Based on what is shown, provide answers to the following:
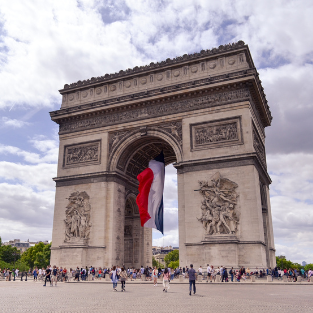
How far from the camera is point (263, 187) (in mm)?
30109

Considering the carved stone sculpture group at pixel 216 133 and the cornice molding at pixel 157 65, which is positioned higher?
the cornice molding at pixel 157 65

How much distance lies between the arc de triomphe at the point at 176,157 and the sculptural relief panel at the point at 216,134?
73mm

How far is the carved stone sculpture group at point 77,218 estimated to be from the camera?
93.5 ft

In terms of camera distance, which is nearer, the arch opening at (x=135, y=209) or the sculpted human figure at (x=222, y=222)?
the sculpted human figure at (x=222, y=222)

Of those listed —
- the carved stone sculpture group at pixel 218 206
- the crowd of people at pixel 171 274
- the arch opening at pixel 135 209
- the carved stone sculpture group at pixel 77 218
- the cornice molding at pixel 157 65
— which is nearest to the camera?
the crowd of people at pixel 171 274

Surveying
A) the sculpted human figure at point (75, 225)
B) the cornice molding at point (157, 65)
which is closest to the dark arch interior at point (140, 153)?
the sculpted human figure at point (75, 225)

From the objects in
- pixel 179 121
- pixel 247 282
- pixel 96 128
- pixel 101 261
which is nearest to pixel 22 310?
pixel 247 282

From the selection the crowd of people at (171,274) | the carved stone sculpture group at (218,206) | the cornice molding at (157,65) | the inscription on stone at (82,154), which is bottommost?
the crowd of people at (171,274)

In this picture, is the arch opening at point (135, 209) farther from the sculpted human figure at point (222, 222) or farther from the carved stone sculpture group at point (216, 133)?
the sculpted human figure at point (222, 222)

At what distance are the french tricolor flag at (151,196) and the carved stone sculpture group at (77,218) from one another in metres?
4.26

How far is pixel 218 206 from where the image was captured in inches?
973

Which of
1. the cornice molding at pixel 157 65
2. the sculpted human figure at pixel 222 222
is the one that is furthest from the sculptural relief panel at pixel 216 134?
the cornice molding at pixel 157 65

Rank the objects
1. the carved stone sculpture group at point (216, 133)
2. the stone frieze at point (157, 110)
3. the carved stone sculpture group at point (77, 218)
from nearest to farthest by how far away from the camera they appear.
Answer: the carved stone sculpture group at point (216, 133) → the stone frieze at point (157, 110) → the carved stone sculpture group at point (77, 218)

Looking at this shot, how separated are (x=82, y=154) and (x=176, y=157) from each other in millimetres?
8509
